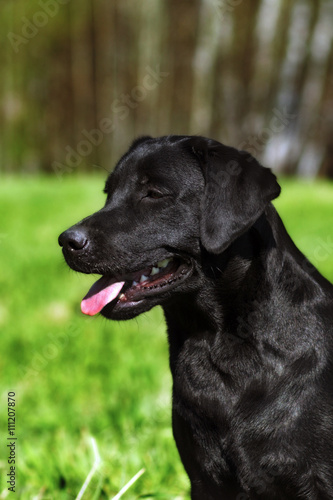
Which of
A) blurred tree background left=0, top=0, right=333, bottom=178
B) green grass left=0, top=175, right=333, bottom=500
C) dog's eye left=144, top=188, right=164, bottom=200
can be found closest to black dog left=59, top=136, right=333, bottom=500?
dog's eye left=144, top=188, right=164, bottom=200

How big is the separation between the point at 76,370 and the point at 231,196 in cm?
278

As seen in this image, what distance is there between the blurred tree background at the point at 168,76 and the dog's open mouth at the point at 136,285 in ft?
20.6

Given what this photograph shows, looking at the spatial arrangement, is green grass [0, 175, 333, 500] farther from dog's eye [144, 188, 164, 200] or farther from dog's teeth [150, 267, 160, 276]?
dog's eye [144, 188, 164, 200]

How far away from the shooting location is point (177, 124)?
9.47 meters

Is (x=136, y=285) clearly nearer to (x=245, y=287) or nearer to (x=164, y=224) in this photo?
(x=164, y=224)

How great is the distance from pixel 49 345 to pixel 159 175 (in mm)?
2818

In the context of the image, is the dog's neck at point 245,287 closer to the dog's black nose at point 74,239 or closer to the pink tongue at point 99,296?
the pink tongue at point 99,296

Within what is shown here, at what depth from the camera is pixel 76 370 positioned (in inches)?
190

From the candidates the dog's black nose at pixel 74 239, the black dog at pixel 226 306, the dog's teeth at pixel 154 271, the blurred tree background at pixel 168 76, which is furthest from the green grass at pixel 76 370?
the blurred tree background at pixel 168 76

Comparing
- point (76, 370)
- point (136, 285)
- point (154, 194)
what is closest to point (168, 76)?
point (76, 370)

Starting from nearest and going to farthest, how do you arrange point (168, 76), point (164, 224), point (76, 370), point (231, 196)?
point (231, 196)
point (164, 224)
point (76, 370)
point (168, 76)

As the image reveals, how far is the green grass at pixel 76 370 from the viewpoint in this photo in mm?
3371

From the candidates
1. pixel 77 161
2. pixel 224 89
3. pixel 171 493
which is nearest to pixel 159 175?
pixel 171 493

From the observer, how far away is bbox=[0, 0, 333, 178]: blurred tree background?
8844mm
